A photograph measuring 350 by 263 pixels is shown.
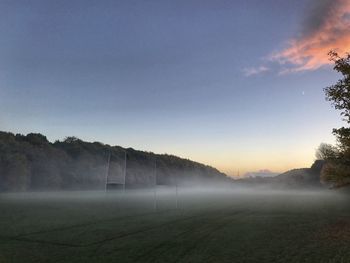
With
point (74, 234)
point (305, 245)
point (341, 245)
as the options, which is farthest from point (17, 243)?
point (341, 245)

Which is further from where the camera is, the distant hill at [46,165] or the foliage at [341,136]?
the distant hill at [46,165]

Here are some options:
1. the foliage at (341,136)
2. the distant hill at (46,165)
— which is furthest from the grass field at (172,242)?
the distant hill at (46,165)

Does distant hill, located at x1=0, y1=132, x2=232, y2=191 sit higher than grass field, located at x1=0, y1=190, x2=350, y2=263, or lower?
higher

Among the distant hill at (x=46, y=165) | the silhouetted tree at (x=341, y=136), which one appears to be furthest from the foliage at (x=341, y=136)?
the distant hill at (x=46, y=165)

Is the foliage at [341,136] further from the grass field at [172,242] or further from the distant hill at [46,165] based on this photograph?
the distant hill at [46,165]

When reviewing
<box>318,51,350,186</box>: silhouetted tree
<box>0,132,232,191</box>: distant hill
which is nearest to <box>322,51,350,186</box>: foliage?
<box>318,51,350,186</box>: silhouetted tree

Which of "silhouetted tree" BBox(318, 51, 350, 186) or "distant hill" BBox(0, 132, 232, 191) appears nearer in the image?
"silhouetted tree" BBox(318, 51, 350, 186)

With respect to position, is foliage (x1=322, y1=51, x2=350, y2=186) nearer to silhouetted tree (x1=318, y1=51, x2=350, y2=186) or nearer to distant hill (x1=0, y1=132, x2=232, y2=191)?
silhouetted tree (x1=318, y1=51, x2=350, y2=186)

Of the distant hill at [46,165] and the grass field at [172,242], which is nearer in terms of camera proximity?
the grass field at [172,242]

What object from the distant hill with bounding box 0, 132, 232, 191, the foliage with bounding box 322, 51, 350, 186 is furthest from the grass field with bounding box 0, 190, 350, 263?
the distant hill with bounding box 0, 132, 232, 191

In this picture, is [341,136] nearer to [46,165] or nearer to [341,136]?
[341,136]

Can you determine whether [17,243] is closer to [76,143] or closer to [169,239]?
[169,239]

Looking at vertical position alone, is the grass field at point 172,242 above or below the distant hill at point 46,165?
below

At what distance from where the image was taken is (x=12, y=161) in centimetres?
10706
